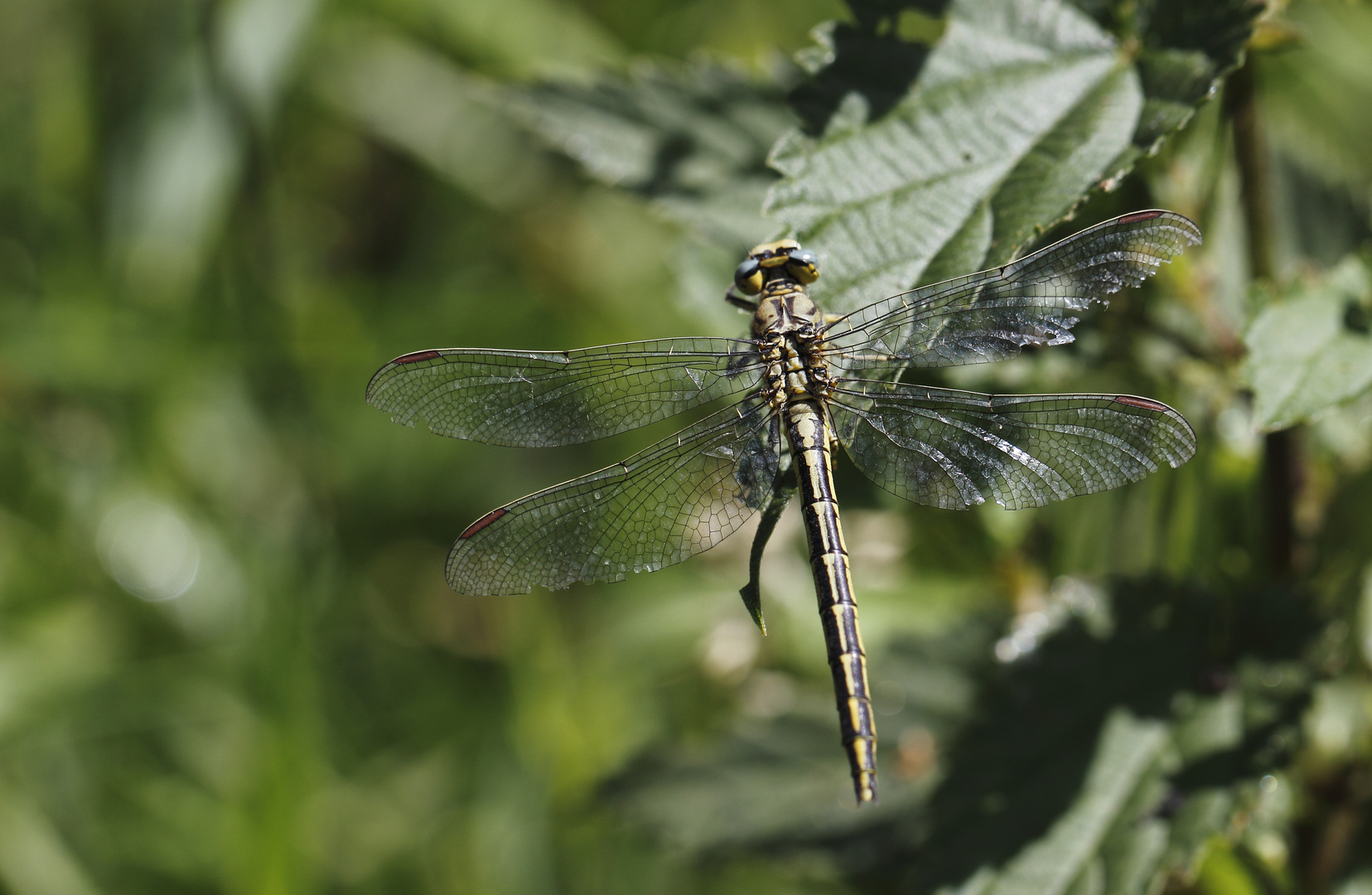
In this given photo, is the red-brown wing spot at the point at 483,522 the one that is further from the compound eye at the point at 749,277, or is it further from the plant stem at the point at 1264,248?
the plant stem at the point at 1264,248

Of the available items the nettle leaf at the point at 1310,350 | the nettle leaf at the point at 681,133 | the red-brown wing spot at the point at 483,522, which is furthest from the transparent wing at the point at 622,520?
the nettle leaf at the point at 1310,350

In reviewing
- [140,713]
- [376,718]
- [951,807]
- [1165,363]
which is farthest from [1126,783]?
[140,713]

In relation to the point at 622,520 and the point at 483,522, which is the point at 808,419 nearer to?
the point at 622,520

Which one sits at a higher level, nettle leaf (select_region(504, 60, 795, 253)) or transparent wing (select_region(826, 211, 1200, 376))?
nettle leaf (select_region(504, 60, 795, 253))

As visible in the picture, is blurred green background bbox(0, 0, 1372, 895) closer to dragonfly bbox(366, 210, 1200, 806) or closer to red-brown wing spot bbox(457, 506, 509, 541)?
dragonfly bbox(366, 210, 1200, 806)

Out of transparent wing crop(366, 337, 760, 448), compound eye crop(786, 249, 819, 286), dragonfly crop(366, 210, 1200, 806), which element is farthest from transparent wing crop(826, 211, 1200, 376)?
transparent wing crop(366, 337, 760, 448)

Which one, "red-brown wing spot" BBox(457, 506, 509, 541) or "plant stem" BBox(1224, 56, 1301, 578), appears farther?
"red-brown wing spot" BBox(457, 506, 509, 541)

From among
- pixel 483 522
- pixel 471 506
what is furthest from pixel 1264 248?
pixel 471 506
